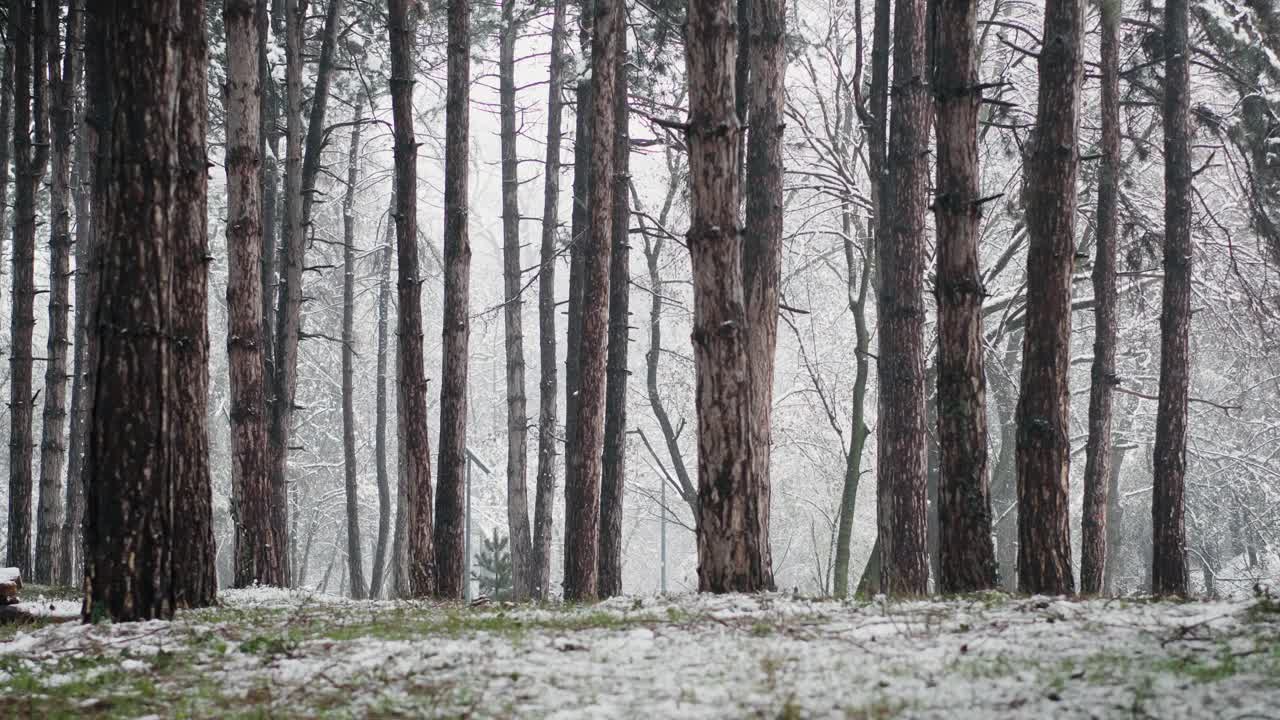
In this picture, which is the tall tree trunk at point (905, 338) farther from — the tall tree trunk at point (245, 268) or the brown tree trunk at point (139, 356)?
the brown tree trunk at point (139, 356)

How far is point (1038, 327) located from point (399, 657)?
5461 millimetres

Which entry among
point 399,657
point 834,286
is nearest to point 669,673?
point 399,657

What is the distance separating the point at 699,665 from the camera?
436cm

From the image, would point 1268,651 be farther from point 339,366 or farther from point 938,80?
point 339,366

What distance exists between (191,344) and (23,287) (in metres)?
9.52

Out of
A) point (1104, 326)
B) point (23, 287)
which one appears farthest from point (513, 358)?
point (1104, 326)

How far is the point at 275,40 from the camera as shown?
1695 cm

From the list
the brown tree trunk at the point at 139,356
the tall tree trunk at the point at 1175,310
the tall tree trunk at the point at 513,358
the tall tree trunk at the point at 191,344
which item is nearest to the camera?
the brown tree trunk at the point at 139,356

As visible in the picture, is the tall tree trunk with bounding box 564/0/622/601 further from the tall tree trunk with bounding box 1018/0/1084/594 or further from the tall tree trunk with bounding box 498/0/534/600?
the tall tree trunk with bounding box 1018/0/1084/594

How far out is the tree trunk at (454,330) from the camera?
38.5 feet

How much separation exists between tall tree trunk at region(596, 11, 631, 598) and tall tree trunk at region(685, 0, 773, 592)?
5.56 meters

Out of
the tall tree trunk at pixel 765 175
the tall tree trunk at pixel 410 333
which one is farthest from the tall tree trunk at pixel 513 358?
the tall tree trunk at pixel 765 175

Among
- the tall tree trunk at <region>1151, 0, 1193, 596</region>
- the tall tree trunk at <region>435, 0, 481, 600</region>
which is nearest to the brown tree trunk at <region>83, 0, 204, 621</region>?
the tall tree trunk at <region>435, 0, 481, 600</region>

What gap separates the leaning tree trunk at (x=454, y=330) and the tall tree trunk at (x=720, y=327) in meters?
4.60
